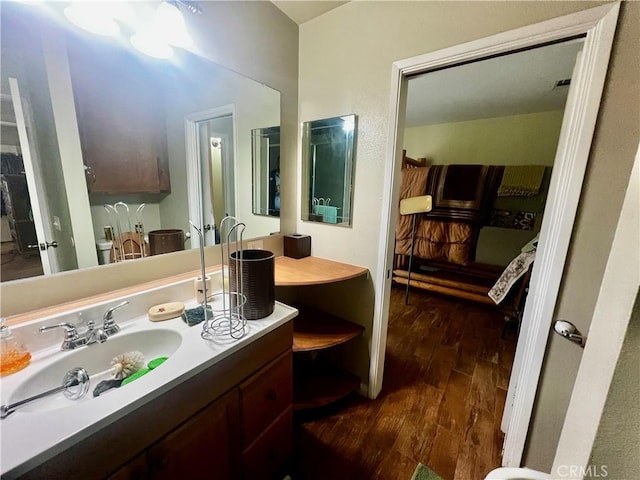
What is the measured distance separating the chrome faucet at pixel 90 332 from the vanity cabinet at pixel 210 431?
15.2 inches

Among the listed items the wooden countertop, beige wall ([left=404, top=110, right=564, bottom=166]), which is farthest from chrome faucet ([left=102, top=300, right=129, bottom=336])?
beige wall ([left=404, top=110, right=564, bottom=166])

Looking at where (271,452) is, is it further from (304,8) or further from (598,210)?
(304,8)

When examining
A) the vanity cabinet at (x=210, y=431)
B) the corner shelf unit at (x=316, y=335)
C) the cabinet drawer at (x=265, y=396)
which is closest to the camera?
the vanity cabinet at (x=210, y=431)

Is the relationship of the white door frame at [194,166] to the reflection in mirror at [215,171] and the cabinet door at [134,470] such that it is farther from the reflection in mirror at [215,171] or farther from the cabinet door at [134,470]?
the cabinet door at [134,470]

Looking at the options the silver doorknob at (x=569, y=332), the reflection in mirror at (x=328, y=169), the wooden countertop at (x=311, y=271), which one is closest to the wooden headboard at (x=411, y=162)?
the reflection in mirror at (x=328, y=169)

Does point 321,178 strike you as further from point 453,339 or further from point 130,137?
point 453,339

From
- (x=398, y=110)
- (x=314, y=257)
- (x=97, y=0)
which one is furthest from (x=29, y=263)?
(x=398, y=110)

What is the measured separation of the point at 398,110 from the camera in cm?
131

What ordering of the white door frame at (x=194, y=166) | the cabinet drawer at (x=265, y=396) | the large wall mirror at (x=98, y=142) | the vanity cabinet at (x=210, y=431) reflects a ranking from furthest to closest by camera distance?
the white door frame at (x=194, y=166)
the cabinet drawer at (x=265, y=396)
the large wall mirror at (x=98, y=142)
the vanity cabinet at (x=210, y=431)

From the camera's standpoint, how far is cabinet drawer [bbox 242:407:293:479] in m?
0.97

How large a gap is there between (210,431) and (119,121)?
122cm

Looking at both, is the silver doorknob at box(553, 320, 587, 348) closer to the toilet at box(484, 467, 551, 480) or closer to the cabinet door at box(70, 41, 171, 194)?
the toilet at box(484, 467, 551, 480)

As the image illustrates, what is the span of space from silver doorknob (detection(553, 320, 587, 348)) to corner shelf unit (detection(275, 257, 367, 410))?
884mm

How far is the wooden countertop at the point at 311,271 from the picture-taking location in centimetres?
132
